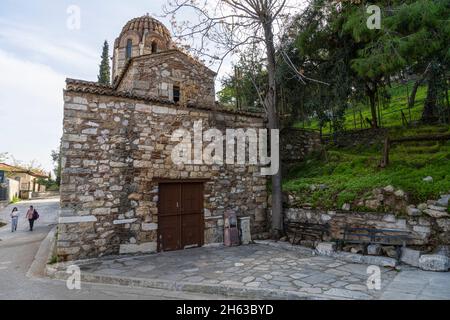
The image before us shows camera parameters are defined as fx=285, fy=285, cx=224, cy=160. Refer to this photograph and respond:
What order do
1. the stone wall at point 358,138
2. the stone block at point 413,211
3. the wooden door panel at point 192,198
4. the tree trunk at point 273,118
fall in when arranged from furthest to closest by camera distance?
the stone wall at point 358,138, the tree trunk at point 273,118, the wooden door panel at point 192,198, the stone block at point 413,211

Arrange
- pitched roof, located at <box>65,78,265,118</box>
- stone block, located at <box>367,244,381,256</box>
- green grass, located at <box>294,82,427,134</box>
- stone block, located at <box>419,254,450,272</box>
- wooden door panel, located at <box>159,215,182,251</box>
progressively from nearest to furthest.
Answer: stone block, located at <box>419,254,450,272</box> → stone block, located at <box>367,244,381,256</box> → pitched roof, located at <box>65,78,265,118</box> → wooden door panel, located at <box>159,215,182,251</box> → green grass, located at <box>294,82,427,134</box>

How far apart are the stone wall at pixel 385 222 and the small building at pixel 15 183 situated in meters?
27.7

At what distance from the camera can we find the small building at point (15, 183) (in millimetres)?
25688

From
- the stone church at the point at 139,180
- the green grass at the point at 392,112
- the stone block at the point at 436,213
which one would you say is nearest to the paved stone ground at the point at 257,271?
the stone church at the point at 139,180

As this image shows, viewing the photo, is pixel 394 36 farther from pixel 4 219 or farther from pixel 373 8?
pixel 4 219

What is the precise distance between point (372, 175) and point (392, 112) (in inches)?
560

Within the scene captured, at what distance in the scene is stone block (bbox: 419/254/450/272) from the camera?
526 cm

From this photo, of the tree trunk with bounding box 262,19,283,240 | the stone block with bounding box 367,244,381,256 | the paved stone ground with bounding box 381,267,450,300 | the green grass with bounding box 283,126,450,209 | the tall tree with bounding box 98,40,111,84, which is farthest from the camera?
the tall tree with bounding box 98,40,111,84

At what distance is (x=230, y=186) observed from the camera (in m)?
8.80

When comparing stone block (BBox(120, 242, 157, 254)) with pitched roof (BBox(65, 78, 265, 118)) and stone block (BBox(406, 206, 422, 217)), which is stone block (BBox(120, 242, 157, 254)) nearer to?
pitched roof (BBox(65, 78, 265, 118))

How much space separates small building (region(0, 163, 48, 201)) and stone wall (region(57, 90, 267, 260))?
24.4 metres

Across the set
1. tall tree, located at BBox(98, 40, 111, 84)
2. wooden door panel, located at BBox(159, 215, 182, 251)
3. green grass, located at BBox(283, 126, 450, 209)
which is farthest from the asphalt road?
tall tree, located at BBox(98, 40, 111, 84)

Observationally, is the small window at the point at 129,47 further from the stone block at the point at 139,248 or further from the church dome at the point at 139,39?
the stone block at the point at 139,248
